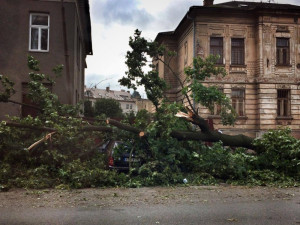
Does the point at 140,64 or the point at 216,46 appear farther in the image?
the point at 216,46

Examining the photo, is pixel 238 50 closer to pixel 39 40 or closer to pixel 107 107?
pixel 39 40

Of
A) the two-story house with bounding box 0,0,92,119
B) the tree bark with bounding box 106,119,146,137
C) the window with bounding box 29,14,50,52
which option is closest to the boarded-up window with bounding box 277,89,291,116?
the two-story house with bounding box 0,0,92,119

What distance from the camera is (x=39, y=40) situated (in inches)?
645

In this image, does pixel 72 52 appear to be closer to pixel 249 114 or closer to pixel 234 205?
pixel 234 205

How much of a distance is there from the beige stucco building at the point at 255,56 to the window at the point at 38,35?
12.2 meters

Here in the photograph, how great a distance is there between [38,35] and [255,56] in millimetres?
16014

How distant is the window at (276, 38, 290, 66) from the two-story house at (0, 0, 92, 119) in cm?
1594

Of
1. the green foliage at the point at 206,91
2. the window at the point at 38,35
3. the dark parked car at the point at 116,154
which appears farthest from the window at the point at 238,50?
the dark parked car at the point at 116,154

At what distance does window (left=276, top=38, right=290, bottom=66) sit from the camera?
86.5 ft

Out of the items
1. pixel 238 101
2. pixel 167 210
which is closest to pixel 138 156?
pixel 167 210

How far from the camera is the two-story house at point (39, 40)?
16.0 meters

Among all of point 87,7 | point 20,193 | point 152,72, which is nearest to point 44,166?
point 20,193

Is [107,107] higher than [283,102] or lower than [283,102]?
higher

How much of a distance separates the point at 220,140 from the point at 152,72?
3.35 metres
